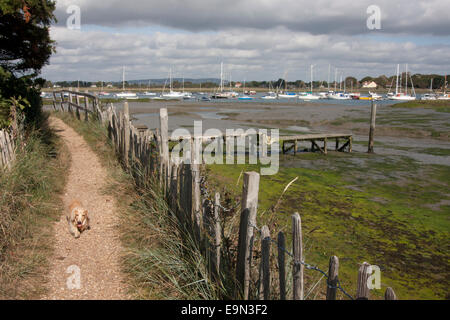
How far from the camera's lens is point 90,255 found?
5.23 m

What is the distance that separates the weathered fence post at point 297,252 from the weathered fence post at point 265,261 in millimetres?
346

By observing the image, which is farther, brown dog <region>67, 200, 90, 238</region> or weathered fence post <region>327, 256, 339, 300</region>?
brown dog <region>67, 200, 90, 238</region>

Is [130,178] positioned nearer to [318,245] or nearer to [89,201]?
[89,201]

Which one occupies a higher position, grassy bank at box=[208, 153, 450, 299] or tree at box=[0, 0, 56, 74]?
tree at box=[0, 0, 56, 74]

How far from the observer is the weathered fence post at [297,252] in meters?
2.64

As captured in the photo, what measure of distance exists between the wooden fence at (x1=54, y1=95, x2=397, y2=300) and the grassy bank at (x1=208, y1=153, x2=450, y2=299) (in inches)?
32.1

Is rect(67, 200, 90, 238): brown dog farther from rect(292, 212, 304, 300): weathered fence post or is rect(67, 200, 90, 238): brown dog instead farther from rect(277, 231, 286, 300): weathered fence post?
rect(292, 212, 304, 300): weathered fence post

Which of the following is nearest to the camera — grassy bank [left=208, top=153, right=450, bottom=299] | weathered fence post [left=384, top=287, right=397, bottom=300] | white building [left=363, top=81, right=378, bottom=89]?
weathered fence post [left=384, top=287, right=397, bottom=300]

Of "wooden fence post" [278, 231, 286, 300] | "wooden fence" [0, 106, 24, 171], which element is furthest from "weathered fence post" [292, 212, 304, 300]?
"wooden fence" [0, 106, 24, 171]

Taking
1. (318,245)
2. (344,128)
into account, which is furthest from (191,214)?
(344,128)

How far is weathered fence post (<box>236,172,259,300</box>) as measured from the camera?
3.37 m

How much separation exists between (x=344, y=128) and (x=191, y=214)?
2730 cm

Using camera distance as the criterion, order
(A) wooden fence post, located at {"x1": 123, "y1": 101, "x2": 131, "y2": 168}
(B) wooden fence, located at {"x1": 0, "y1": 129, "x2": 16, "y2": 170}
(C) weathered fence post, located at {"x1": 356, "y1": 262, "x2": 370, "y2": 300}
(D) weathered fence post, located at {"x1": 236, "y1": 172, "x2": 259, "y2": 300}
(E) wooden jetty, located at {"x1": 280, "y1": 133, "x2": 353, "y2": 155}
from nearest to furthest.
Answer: (C) weathered fence post, located at {"x1": 356, "y1": 262, "x2": 370, "y2": 300} < (D) weathered fence post, located at {"x1": 236, "y1": 172, "x2": 259, "y2": 300} < (B) wooden fence, located at {"x1": 0, "y1": 129, "x2": 16, "y2": 170} < (A) wooden fence post, located at {"x1": 123, "y1": 101, "x2": 131, "y2": 168} < (E) wooden jetty, located at {"x1": 280, "y1": 133, "x2": 353, "y2": 155}
